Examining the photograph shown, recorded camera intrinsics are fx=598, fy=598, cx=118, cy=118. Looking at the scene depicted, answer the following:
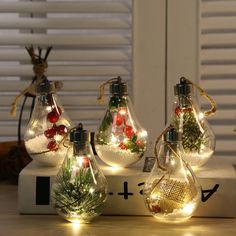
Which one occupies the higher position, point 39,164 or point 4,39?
point 4,39

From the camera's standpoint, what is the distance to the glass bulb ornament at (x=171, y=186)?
885mm

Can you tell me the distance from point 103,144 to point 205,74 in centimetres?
39

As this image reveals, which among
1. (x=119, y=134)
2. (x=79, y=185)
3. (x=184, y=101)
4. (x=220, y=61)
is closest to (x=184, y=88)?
(x=184, y=101)

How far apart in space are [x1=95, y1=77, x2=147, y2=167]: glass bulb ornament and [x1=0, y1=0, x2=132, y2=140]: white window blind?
309mm

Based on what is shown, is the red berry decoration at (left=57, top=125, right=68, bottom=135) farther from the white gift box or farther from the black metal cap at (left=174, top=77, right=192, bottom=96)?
the black metal cap at (left=174, top=77, right=192, bottom=96)

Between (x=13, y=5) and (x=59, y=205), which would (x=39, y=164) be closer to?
(x=59, y=205)

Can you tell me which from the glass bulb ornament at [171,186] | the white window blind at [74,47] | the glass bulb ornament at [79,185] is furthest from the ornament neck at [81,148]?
the white window blind at [74,47]

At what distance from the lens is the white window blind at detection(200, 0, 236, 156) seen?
4.17 ft

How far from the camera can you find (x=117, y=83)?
3.20ft

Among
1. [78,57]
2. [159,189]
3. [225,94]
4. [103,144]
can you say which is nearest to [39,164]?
[103,144]

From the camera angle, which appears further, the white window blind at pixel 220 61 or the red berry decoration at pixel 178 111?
the white window blind at pixel 220 61

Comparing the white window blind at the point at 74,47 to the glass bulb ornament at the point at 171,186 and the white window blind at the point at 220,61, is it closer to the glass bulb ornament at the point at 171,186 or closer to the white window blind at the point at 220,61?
the white window blind at the point at 220,61

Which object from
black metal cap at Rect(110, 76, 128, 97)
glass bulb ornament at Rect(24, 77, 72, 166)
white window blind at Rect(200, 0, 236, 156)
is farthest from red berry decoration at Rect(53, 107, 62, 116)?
white window blind at Rect(200, 0, 236, 156)

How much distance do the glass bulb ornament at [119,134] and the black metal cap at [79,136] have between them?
86 millimetres
